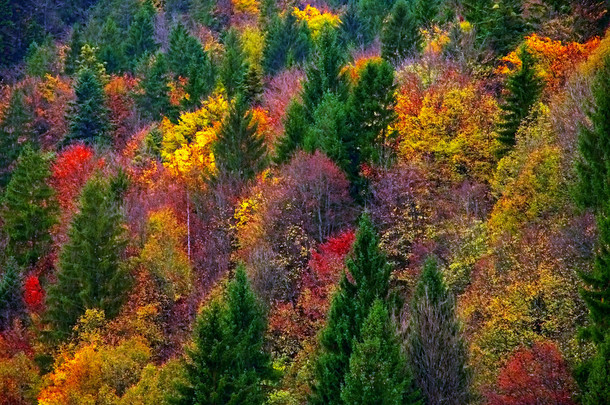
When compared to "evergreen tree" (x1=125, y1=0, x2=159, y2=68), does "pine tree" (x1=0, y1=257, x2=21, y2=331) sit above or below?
below

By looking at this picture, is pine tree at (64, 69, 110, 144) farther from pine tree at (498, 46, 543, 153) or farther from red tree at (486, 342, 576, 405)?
red tree at (486, 342, 576, 405)

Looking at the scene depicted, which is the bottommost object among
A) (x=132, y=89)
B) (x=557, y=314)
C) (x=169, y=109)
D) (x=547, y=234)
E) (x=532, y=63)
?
(x=557, y=314)

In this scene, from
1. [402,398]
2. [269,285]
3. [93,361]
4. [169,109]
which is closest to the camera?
[402,398]

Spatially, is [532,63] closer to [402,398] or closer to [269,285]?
[269,285]

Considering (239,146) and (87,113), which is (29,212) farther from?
(87,113)

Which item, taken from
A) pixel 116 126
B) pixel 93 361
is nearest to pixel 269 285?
pixel 93 361

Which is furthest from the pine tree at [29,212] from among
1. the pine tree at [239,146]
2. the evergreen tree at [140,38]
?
the evergreen tree at [140,38]

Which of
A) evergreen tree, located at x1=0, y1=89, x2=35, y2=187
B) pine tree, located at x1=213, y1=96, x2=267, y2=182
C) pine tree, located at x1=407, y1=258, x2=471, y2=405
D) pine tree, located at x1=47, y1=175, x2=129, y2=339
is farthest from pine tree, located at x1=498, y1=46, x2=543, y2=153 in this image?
evergreen tree, located at x1=0, y1=89, x2=35, y2=187
